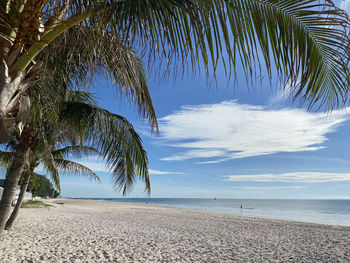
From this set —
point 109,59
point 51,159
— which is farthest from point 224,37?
point 51,159

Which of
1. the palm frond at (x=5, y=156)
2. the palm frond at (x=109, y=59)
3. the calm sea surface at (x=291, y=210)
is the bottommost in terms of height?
the calm sea surface at (x=291, y=210)

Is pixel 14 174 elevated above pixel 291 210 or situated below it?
above

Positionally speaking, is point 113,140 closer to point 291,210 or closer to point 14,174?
point 14,174

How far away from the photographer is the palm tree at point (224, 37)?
145 cm

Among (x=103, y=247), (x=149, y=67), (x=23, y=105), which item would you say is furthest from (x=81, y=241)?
(x=149, y=67)

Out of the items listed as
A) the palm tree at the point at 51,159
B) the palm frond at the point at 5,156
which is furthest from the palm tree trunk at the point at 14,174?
the palm frond at the point at 5,156

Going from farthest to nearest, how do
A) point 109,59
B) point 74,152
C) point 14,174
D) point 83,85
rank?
point 74,152, point 14,174, point 83,85, point 109,59

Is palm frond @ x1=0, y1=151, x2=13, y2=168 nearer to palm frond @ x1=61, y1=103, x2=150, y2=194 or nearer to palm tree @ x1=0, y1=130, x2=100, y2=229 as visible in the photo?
palm tree @ x1=0, y1=130, x2=100, y2=229

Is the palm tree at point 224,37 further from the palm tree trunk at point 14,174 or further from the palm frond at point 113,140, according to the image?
the palm tree trunk at point 14,174

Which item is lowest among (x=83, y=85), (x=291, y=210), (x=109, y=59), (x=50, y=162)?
(x=291, y=210)

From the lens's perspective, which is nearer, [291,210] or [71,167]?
[71,167]

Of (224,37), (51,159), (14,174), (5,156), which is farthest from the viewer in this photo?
(5,156)

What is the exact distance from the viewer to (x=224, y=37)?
1.46m

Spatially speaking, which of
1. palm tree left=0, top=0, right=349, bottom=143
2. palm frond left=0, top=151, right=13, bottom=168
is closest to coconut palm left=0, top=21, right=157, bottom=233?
palm tree left=0, top=0, right=349, bottom=143
